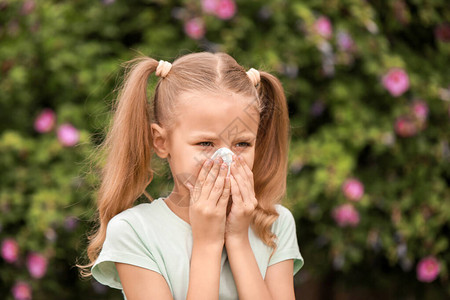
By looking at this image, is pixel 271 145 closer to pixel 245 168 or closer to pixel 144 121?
pixel 245 168

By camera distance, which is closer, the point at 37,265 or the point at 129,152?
the point at 129,152

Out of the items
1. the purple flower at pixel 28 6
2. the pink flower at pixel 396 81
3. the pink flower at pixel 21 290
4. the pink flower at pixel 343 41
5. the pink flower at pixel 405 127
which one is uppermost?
the purple flower at pixel 28 6

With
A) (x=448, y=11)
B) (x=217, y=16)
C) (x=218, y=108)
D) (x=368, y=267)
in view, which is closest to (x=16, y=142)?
(x=217, y=16)

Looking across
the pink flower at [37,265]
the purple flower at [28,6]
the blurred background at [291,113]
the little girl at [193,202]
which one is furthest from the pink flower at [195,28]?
the pink flower at [37,265]

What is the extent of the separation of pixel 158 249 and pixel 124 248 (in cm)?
10

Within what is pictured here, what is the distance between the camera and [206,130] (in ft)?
5.98

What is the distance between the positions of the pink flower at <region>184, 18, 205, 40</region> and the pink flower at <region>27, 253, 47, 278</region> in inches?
58.4

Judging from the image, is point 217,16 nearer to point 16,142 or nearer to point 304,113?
point 304,113

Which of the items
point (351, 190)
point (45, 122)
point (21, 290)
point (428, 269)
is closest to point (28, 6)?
point (45, 122)

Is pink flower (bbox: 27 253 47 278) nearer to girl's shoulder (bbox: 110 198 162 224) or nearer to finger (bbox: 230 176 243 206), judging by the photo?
girl's shoulder (bbox: 110 198 162 224)

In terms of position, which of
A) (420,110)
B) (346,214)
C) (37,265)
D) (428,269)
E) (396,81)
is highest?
(396,81)

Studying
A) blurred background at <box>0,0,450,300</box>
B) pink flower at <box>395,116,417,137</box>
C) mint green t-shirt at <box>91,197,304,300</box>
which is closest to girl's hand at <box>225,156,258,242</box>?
mint green t-shirt at <box>91,197,304,300</box>

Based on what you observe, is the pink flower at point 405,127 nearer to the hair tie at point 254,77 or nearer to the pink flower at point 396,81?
the pink flower at point 396,81

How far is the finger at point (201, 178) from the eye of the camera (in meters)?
1.82
